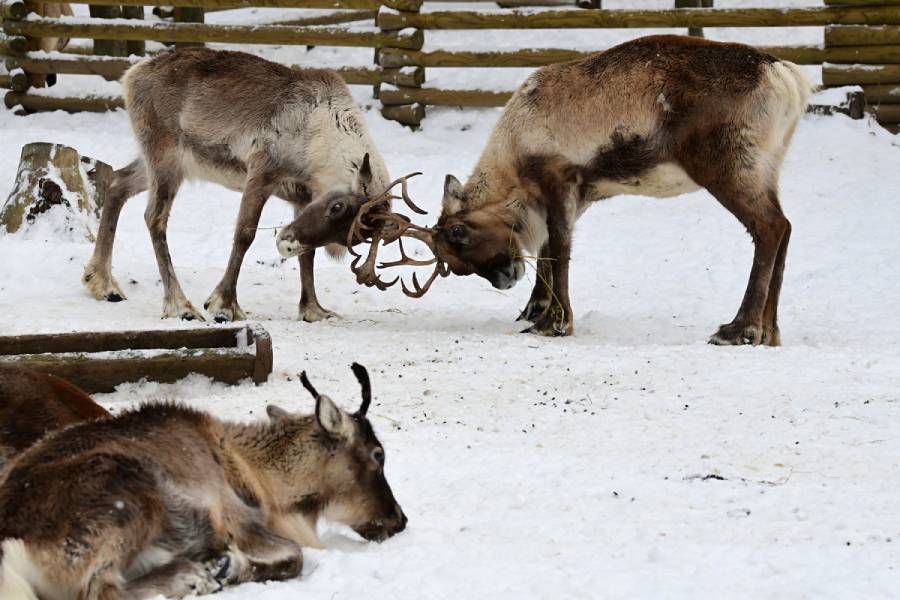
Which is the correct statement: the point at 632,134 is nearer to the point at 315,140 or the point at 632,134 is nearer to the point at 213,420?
the point at 315,140

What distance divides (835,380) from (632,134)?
2643mm

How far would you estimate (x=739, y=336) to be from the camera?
8.12 m

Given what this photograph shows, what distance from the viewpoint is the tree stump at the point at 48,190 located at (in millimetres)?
10680

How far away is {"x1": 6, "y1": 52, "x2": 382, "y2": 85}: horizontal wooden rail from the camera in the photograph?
1467 cm

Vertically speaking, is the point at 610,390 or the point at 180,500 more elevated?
the point at 180,500

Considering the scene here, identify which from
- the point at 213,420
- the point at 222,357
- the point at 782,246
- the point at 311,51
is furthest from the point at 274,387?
the point at 311,51

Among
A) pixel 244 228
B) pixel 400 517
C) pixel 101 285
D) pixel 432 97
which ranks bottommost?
pixel 101 285

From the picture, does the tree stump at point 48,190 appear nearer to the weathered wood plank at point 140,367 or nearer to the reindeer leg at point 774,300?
the weathered wood plank at point 140,367

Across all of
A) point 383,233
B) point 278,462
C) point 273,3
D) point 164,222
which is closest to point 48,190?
point 164,222

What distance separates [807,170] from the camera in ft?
40.9

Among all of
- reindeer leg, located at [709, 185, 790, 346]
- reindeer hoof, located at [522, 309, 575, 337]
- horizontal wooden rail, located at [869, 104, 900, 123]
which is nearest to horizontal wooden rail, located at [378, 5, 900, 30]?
horizontal wooden rail, located at [869, 104, 900, 123]

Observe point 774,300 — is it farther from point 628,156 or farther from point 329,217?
point 329,217

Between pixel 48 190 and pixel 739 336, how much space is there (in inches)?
244

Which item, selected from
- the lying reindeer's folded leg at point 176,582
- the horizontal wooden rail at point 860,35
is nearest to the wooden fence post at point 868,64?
the horizontal wooden rail at point 860,35
